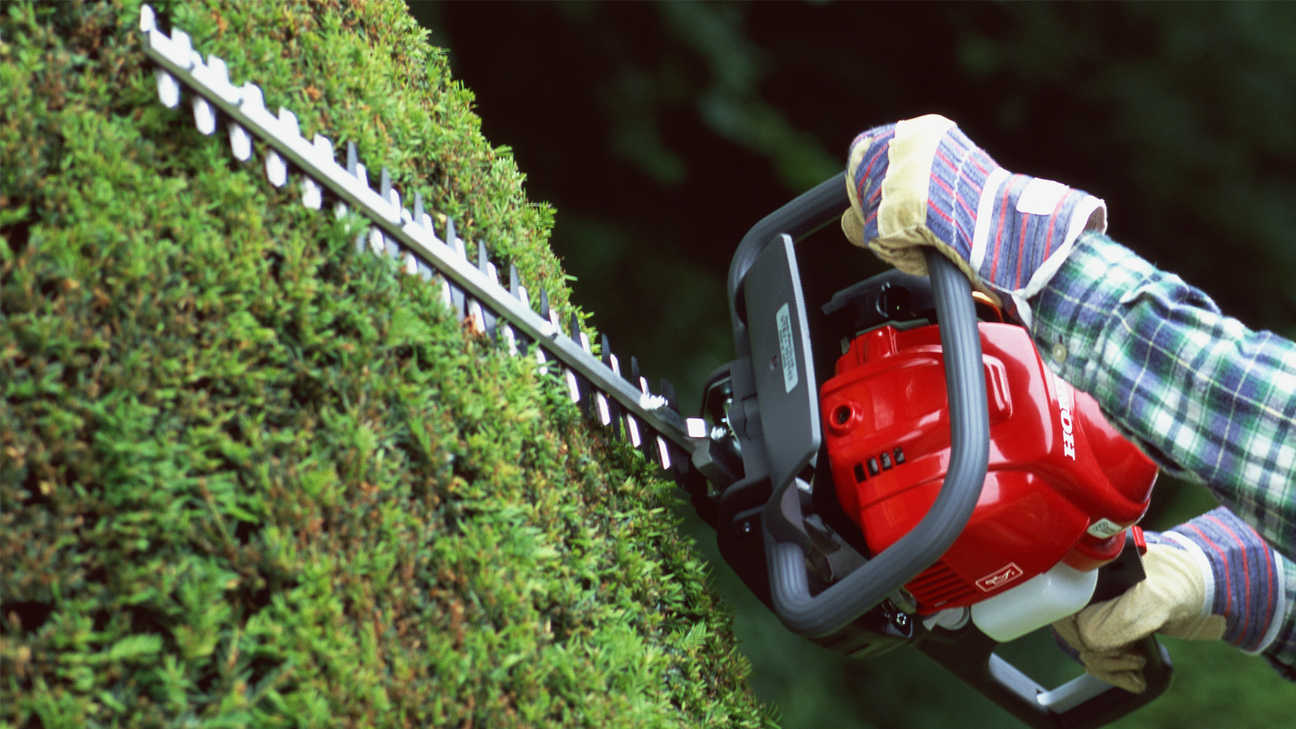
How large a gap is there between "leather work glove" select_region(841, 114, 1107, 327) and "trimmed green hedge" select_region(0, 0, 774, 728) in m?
0.52

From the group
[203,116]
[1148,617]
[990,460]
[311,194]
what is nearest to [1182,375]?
[990,460]

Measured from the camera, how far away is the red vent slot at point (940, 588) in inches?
69.3

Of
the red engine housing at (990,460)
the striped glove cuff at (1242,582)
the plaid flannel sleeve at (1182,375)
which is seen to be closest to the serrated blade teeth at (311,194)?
the red engine housing at (990,460)

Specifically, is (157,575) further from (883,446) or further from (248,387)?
(883,446)

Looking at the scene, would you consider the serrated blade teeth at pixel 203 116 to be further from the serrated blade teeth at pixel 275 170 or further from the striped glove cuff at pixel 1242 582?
the striped glove cuff at pixel 1242 582

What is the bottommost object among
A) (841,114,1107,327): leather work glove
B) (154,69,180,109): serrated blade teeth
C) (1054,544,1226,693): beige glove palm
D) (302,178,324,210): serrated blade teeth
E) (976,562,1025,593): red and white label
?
(1054,544,1226,693): beige glove palm

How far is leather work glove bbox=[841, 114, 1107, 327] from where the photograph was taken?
5.33 feet

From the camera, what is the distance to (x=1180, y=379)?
160cm

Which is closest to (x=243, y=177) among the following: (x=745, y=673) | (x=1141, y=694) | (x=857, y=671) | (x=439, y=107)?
(x=439, y=107)

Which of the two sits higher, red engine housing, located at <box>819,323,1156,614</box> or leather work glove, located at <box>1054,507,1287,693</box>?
red engine housing, located at <box>819,323,1156,614</box>

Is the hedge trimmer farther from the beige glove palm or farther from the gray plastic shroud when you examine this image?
the beige glove palm

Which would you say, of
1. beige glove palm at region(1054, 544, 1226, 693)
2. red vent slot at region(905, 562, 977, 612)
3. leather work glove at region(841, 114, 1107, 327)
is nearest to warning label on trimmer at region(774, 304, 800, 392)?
leather work glove at region(841, 114, 1107, 327)

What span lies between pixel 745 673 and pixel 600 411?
44 cm

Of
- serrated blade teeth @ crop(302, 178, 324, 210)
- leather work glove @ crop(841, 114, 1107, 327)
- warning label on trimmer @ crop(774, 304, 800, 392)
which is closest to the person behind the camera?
serrated blade teeth @ crop(302, 178, 324, 210)
